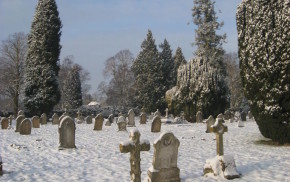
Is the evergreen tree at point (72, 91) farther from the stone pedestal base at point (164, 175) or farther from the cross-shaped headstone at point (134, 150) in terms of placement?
the cross-shaped headstone at point (134, 150)

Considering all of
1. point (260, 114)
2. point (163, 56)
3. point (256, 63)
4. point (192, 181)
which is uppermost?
point (163, 56)

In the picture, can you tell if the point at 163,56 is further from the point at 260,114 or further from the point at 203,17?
the point at 260,114

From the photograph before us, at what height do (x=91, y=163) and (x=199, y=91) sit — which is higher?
(x=199, y=91)

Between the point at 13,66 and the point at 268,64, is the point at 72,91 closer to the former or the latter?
the point at 13,66

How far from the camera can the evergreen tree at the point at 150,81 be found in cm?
4878

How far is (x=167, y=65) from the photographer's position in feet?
174

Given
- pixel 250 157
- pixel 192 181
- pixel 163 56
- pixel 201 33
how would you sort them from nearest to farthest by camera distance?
pixel 192 181, pixel 250 157, pixel 201 33, pixel 163 56

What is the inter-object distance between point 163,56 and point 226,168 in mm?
47638

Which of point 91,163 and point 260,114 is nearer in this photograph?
point 91,163

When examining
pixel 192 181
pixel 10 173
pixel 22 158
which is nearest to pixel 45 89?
pixel 22 158

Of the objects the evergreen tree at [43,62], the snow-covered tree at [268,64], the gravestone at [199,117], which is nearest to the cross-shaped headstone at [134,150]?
the snow-covered tree at [268,64]

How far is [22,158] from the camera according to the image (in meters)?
9.76

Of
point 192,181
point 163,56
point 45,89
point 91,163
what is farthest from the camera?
point 163,56

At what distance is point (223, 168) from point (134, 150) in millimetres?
2312
